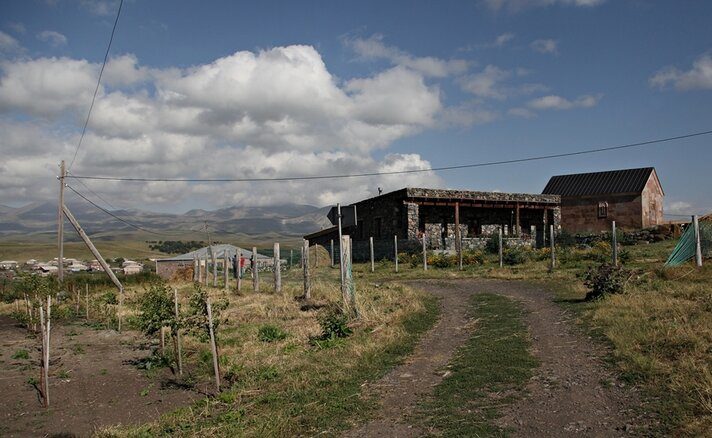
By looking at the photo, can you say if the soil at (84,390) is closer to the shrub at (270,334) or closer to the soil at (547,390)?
the shrub at (270,334)

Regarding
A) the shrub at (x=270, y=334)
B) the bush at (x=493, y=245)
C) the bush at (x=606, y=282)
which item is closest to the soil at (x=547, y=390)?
the bush at (x=606, y=282)

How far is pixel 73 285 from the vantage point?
77.1 ft

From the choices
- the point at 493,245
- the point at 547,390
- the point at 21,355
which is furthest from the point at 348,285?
the point at 493,245

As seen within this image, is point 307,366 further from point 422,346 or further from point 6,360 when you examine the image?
point 6,360

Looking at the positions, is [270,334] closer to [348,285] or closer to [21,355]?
[348,285]

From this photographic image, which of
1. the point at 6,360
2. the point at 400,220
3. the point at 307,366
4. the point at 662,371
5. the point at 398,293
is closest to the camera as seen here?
the point at 662,371

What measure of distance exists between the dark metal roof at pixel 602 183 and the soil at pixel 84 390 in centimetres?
3901

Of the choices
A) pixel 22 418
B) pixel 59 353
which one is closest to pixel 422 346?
pixel 22 418

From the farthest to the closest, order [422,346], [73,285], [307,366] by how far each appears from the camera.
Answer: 1. [73,285]
2. [422,346]
3. [307,366]

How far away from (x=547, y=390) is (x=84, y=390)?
7.20 m

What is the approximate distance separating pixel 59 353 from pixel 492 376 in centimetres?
940

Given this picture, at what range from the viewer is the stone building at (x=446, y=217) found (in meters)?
31.0

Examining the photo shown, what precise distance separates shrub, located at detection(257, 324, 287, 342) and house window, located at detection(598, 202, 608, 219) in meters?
37.2

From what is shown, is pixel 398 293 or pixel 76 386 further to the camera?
Result: pixel 398 293
